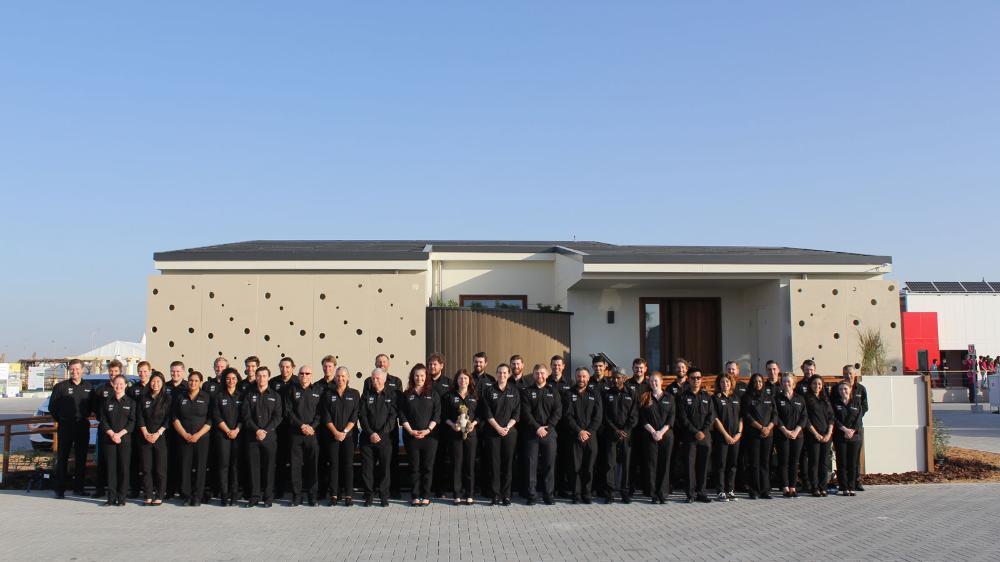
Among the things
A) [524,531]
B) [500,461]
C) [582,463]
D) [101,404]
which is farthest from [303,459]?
[582,463]

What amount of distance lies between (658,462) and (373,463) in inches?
138

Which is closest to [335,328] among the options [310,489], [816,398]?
[310,489]

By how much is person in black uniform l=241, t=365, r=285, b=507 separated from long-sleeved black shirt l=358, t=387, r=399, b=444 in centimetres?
103

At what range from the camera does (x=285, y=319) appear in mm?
14945

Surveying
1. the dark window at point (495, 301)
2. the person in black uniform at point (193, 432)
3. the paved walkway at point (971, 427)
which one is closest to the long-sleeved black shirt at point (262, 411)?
the person in black uniform at point (193, 432)

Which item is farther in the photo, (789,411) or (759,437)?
(789,411)

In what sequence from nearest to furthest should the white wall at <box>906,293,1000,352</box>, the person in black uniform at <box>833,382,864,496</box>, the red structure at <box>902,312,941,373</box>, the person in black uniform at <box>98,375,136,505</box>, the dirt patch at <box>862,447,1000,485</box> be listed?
the person in black uniform at <box>98,375,136,505</box> → the person in black uniform at <box>833,382,864,496</box> → the dirt patch at <box>862,447,1000,485</box> → the red structure at <box>902,312,941,373</box> → the white wall at <box>906,293,1000,352</box>

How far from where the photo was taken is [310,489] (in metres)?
10.6

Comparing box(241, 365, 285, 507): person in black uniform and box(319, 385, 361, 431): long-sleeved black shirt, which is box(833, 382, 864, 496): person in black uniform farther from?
box(241, 365, 285, 507): person in black uniform

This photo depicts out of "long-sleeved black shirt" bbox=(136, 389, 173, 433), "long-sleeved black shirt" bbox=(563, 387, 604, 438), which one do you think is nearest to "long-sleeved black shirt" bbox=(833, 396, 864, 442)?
"long-sleeved black shirt" bbox=(563, 387, 604, 438)

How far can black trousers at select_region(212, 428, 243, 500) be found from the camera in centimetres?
1059

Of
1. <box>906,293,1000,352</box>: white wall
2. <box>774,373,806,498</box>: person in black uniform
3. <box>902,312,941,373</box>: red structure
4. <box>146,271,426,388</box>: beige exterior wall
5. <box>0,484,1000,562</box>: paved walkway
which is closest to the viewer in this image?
<box>0,484,1000,562</box>: paved walkway

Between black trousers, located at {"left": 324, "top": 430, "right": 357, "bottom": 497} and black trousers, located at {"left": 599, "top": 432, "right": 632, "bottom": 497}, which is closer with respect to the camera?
black trousers, located at {"left": 324, "top": 430, "right": 357, "bottom": 497}

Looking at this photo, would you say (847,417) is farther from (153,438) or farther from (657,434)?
(153,438)
